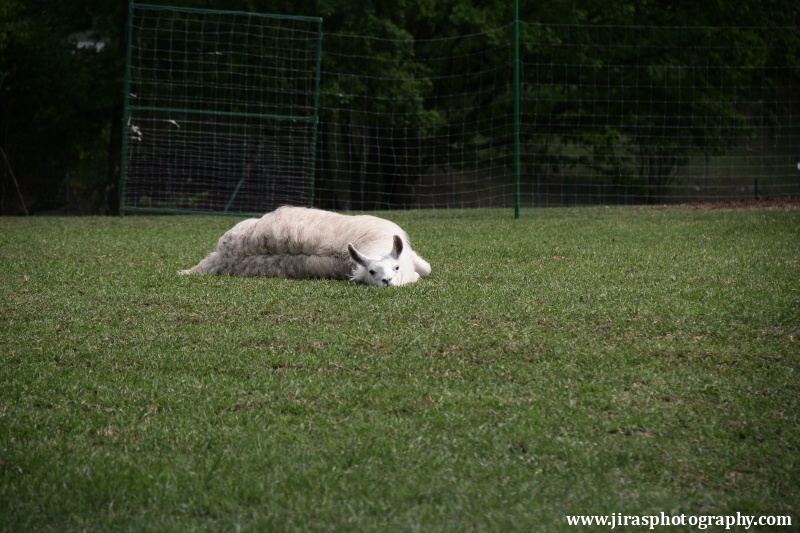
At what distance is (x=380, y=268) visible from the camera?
8.18 meters

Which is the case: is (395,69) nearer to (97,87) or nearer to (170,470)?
(97,87)

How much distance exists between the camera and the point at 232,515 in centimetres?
356

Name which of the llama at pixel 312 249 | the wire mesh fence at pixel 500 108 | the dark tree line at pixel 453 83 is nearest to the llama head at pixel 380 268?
the llama at pixel 312 249

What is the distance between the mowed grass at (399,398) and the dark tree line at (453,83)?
15.4 meters

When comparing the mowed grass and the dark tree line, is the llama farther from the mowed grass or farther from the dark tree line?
the dark tree line

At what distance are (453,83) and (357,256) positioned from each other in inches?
738

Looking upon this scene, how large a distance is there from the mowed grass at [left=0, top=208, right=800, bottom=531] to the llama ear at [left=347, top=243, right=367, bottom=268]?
0.36 m

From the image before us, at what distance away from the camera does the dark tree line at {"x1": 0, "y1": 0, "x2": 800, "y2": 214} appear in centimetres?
2356

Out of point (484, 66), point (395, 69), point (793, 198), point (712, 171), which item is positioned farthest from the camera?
point (712, 171)

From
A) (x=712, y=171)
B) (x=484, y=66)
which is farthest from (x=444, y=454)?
(x=712, y=171)

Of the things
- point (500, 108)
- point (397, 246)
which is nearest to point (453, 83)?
point (500, 108)

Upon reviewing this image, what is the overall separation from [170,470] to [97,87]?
22.4m

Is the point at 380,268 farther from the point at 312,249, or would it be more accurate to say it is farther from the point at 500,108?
the point at 500,108

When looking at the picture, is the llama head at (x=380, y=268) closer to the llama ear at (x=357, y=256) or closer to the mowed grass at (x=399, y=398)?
the llama ear at (x=357, y=256)
